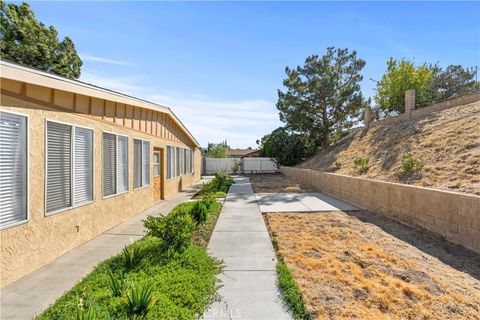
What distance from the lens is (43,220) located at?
13.9 ft

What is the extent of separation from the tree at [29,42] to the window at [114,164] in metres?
13.6

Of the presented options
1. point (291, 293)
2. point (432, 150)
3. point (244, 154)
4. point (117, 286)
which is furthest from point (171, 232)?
point (244, 154)

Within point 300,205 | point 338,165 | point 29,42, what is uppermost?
point 29,42

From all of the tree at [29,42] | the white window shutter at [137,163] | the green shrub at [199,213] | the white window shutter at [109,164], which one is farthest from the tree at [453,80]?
the tree at [29,42]

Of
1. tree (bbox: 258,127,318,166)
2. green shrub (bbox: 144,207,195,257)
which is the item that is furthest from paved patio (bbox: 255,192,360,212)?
tree (bbox: 258,127,318,166)

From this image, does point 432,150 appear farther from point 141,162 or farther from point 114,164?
point 114,164

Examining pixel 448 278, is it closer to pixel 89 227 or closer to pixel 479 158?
pixel 479 158

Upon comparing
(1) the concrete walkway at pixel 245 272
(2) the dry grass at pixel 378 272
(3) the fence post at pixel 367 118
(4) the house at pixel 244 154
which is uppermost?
(3) the fence post at pixel 367 118

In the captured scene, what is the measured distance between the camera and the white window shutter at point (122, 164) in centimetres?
711

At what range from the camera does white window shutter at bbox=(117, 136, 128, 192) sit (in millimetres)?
7105

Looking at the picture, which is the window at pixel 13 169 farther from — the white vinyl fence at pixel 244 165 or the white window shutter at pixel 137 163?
the white vinyl fence at pixel 244 165

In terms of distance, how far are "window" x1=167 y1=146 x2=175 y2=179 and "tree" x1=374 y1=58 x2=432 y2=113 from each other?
68.8ft

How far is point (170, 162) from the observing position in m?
12.4

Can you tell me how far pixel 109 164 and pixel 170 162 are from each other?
582 cm
